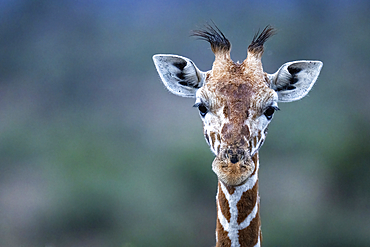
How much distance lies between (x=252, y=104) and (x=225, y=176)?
0.77 metres

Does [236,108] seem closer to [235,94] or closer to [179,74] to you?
[235,94]

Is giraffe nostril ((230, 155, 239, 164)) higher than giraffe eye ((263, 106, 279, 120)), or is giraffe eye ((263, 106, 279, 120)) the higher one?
giraffe eye ((263, 106, 279, 120))

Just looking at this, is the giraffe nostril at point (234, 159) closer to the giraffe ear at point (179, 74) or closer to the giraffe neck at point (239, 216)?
the giraffe neck at point (239, 216)

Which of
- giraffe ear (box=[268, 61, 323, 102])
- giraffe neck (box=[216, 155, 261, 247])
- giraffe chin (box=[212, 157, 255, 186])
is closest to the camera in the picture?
giraffe chin (box=[212, 157, 255, 186])

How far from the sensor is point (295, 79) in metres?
3.38

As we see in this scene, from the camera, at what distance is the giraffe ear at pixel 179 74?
3387mm

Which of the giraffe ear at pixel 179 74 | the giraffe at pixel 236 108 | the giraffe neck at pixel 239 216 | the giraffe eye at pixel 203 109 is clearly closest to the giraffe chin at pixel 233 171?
the giraffe at pixel 236 108

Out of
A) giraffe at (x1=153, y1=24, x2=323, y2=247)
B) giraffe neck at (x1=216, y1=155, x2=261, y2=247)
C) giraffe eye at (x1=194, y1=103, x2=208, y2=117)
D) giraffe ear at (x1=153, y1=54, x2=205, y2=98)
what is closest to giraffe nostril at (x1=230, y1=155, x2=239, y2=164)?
giraffe at (x1=153, y1=24, x2=323, y2=247)

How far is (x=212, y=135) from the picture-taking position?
2.93 metres

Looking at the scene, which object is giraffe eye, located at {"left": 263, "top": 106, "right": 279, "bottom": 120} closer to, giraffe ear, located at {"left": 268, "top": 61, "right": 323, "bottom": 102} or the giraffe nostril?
giraffe ear, located at {"left": 268, "top": 61, "right": 323, "bottom": 102}

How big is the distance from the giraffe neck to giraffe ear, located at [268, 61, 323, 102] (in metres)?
1.00

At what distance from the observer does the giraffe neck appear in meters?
2.96

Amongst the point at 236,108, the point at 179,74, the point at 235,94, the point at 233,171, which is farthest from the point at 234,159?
the point at 179,74

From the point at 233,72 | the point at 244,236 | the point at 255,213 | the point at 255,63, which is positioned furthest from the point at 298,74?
the point at 244,236
